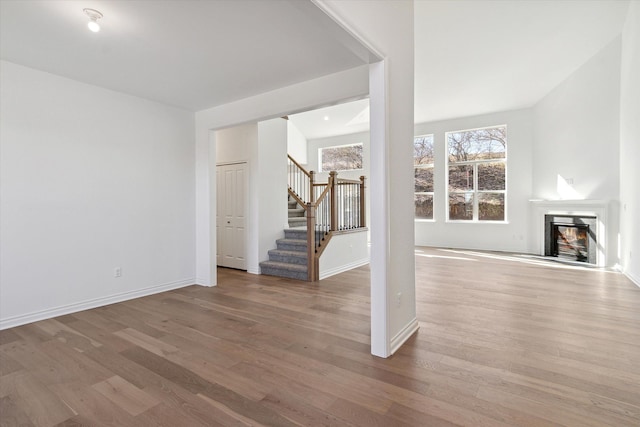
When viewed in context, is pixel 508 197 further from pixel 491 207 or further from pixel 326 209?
pixel 326 209

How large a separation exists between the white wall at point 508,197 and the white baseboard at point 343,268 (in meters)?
3.22

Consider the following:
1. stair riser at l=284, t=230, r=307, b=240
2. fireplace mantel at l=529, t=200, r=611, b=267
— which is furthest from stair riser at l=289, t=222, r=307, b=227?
fireplace mantel at l=529, t=200, r=611, b=267

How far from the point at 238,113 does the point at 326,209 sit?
7.60 feet

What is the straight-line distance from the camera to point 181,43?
295 cm

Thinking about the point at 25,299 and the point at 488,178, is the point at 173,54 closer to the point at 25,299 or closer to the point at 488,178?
the point at 25,299

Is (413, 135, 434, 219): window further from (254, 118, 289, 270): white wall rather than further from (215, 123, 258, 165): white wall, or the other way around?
(215, 123, 258, 165): white wall

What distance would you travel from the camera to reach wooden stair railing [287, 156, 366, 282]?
5273mm

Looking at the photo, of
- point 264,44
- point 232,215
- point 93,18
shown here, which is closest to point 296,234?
point 232,215

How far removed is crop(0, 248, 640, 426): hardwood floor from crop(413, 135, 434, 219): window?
5.05m

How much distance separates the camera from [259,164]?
5844mm

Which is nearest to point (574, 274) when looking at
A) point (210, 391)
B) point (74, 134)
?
point (210, 391)

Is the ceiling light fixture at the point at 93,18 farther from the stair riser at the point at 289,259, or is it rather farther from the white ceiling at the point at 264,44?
the stair riser at the point at 289,259

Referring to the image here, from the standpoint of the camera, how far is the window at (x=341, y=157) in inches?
393

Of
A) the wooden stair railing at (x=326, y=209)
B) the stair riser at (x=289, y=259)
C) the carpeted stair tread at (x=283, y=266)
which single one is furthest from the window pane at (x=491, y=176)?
the carpeted stair tread at (x=283, y=266)
